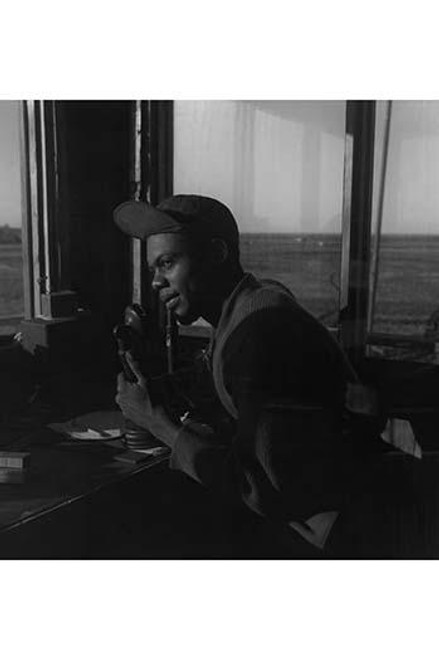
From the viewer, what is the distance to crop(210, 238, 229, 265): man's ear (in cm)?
224

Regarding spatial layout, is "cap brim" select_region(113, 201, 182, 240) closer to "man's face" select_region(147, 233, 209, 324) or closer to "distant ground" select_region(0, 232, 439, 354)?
"man's face" select_region(147, 233, 209, 324)

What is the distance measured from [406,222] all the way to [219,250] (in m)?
0.57

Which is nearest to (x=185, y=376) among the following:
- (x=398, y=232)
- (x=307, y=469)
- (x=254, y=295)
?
(x=254, y=295)

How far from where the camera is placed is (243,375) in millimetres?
2232

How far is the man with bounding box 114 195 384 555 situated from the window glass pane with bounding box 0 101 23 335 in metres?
0.33

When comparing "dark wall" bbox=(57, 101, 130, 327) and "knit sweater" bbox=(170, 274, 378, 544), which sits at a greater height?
"dark wall" bbox=(57, 101, 130, 327)

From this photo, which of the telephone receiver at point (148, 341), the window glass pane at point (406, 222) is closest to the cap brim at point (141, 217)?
the telephone receiver at point (148, 341)

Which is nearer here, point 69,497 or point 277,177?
point 69,497

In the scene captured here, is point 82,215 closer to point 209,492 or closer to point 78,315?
point 78,315

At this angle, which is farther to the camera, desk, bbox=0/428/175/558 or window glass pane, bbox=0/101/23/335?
window glass pane, bbox=0/101/23/335

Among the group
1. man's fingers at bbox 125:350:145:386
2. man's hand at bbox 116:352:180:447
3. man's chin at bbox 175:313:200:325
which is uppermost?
man's chin at bbox 175:313:200:325

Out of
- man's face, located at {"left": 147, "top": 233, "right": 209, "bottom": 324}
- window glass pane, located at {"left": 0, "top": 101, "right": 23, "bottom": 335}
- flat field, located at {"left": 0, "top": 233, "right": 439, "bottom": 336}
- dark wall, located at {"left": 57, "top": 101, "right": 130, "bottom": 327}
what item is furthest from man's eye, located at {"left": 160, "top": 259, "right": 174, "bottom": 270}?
window glass pane, located at {"left": 0, "top": 101, "right": 23, "bottom": 335}

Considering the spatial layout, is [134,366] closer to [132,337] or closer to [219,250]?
[132,337]

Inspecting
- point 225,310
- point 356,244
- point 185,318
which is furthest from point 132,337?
point 356,244
